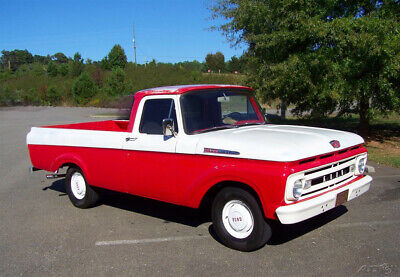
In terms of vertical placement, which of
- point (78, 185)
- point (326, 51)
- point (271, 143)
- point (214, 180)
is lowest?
point (78, 185)

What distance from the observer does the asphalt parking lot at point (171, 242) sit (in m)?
4.05

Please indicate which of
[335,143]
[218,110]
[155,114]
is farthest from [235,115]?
[335,143]

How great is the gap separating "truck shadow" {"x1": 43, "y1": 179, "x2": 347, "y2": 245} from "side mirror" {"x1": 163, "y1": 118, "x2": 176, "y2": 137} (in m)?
1.49

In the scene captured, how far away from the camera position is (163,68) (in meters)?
46.7

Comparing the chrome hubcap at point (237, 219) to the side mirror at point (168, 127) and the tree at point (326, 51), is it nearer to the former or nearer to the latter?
the side mirror at point (168, 127)

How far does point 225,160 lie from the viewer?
4250 mm

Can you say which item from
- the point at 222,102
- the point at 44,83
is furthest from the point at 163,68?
the point at 222,102

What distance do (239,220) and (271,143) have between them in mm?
987

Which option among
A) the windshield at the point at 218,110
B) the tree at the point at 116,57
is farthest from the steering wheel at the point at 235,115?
the tree at the point at 116,57

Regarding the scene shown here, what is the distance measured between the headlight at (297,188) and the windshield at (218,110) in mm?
1487

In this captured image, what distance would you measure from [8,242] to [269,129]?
3790 mm

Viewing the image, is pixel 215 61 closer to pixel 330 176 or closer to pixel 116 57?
pixel 116 57

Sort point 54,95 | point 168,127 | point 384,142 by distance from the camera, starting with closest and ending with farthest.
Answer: point 168,127, point 384,142, point 54,95

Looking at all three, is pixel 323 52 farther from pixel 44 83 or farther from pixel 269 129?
pixel 44 83
